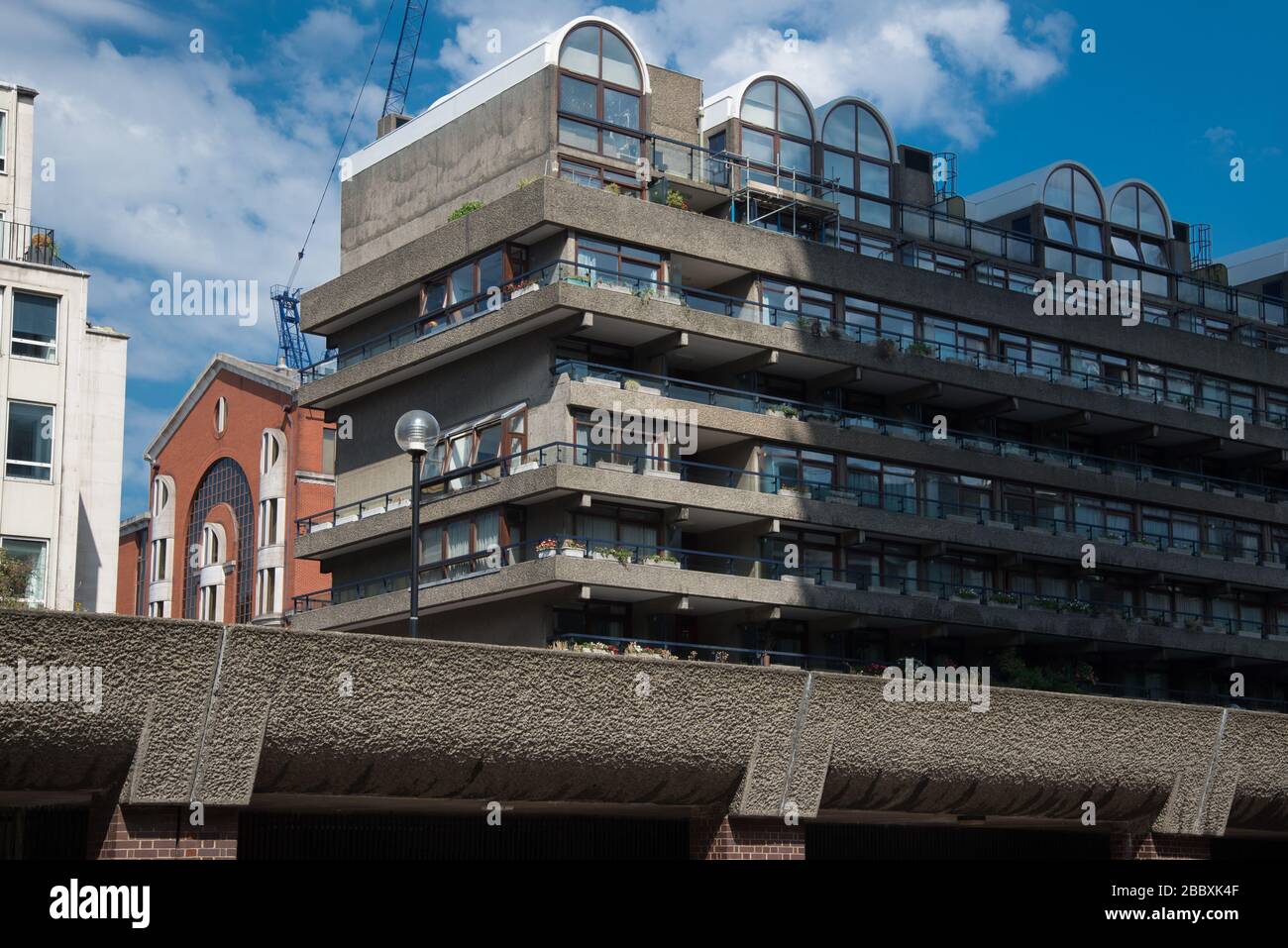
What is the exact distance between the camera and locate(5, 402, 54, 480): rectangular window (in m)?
46.9

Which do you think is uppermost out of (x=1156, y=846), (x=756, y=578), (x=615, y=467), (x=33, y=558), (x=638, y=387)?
(x=638, y=387)

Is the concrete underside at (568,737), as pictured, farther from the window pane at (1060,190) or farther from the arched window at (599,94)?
the window pane at (1060,190)

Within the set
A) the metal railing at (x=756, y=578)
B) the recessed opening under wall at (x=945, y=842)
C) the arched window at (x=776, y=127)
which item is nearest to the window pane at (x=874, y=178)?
the arched window at (x=776, y=127)

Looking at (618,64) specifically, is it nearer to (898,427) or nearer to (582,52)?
(582,52)

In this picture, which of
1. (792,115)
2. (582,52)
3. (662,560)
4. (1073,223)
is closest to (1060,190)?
(1073,223)

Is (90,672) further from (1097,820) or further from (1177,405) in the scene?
(1177,405)

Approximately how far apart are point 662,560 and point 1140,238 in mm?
28608

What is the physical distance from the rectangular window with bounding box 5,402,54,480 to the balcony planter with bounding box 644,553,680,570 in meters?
16.5

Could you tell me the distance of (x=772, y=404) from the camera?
53406 millimetres

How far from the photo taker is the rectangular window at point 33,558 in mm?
46156
